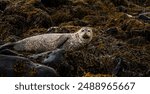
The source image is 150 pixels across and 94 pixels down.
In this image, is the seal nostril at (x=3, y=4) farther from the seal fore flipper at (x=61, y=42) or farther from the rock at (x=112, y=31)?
the seal fore flipper at (x=61, y=42)

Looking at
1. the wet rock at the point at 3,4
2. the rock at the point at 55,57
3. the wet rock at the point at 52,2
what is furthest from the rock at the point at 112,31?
the wet rock at the point at 3,4

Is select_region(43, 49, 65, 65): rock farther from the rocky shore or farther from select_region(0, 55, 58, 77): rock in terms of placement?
select_region(0, 55, 58, 77): rock

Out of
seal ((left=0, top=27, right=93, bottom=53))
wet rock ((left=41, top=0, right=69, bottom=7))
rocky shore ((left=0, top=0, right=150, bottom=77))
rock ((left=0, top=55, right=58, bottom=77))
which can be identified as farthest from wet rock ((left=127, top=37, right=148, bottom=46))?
wet rock ((left=41, top=0, right=69, bottom=7))

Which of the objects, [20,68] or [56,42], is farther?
[56,42]

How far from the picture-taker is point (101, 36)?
589 inches

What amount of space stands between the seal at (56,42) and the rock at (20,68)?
1986 mm

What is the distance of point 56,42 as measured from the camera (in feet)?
43.8

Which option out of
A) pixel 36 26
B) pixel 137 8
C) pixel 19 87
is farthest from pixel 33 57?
pixel 137 8

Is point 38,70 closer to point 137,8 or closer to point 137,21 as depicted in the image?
point 137,21

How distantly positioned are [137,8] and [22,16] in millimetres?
4793

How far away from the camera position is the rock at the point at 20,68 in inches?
433

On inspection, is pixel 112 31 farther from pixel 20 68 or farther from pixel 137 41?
pixel 20 68

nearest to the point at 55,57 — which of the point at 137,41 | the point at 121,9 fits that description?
the point at 137,41

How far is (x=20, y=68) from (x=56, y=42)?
2362 millimetres
